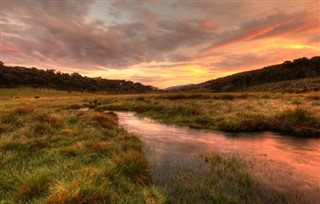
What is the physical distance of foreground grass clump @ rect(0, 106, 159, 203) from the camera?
561cm

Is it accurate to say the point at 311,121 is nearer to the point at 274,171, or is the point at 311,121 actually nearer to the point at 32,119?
the point at 274,171

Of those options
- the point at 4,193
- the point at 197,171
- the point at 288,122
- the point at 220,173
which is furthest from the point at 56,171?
the point at 288,122

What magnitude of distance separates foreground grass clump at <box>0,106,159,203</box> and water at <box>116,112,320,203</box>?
7.55 feet

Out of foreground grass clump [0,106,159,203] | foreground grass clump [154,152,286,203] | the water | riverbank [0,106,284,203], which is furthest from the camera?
the water

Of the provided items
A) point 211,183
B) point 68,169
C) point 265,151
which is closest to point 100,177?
point 68,169

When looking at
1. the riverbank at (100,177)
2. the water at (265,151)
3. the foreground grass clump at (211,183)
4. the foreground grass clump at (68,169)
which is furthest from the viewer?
the water at (265,151)

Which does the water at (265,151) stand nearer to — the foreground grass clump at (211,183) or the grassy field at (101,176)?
the foreground grass clump at (211,183)

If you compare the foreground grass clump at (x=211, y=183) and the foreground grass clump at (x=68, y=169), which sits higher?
the foreground grass clump at (x=68, y=169)

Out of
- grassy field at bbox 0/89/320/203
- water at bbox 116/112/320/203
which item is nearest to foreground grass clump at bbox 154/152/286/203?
grassy field at bbox 0/89/320/203

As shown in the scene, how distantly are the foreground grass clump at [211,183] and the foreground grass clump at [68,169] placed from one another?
2.65 feet

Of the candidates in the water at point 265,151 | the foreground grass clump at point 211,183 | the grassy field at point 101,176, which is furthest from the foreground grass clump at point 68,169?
the water at point 265,151

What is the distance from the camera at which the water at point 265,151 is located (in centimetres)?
829

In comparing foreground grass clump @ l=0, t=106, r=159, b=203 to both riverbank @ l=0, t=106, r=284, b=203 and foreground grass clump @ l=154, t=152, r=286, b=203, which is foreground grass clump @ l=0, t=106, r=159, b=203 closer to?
riverbank @ l=0, t=106, r=284, b=203

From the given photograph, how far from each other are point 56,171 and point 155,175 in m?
3.65
